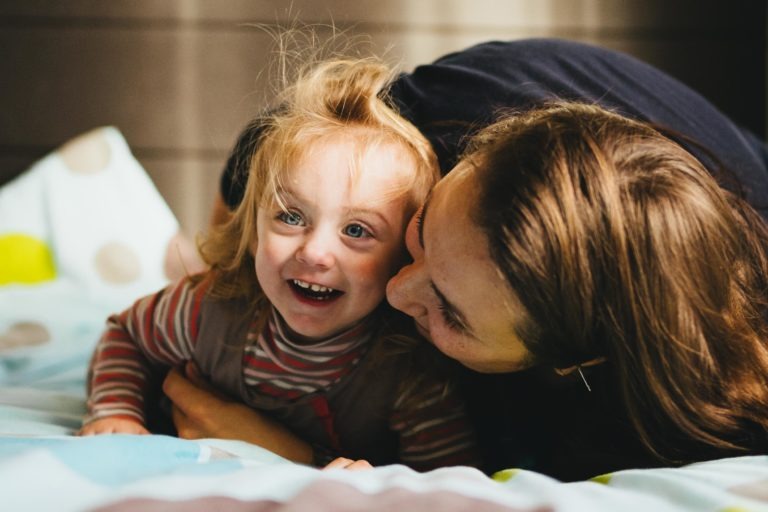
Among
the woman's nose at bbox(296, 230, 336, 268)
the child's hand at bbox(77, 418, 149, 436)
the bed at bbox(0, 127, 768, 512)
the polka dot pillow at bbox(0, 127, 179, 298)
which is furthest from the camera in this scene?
the polka dot pillow at bbox(0, 127, 179, 298)

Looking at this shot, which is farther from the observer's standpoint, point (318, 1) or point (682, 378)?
point (318, 1)

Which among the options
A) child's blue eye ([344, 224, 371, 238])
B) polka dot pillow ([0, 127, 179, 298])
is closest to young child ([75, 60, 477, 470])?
child's blue eye ([344, 224, 371, 238])

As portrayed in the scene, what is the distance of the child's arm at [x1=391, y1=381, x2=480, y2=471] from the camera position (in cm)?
97

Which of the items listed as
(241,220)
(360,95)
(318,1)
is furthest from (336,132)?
(318,1)

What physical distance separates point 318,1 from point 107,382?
3.43ft

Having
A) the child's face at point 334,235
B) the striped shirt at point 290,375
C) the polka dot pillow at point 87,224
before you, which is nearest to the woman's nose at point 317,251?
the child's face at point 334,235

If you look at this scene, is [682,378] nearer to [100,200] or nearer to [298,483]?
[298,483]

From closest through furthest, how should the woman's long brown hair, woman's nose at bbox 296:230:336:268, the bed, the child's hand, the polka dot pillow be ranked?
the bed → the woman's long brown hair → woman's nose at bbox 296:230:336:268 → the child's hand → the polka dot pillow

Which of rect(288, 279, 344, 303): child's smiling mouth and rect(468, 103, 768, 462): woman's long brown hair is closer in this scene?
rect(468, 103, 768, 462): woman's long brown hair

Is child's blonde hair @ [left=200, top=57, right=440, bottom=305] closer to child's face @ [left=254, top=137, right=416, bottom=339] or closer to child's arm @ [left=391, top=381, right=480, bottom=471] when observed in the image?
child's face @ [left=254, top=137, right=416, bottom=339]

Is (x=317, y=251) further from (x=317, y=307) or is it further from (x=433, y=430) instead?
(x=433, y=430)

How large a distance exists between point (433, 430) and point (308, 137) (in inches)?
15.0

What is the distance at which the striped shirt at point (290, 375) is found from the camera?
0.97 meters

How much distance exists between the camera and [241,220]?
1058mm
